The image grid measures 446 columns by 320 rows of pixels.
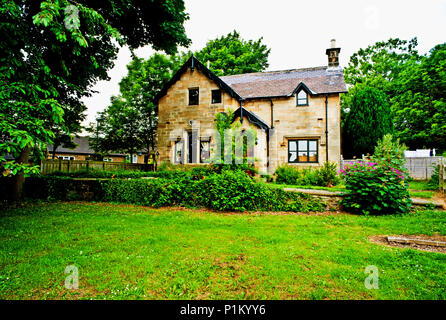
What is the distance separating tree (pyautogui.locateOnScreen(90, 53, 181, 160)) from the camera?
82.3ft

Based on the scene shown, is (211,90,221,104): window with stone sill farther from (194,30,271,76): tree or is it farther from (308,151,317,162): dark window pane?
(194,30,271,76): tree

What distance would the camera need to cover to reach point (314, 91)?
Result: 1736 centimetres

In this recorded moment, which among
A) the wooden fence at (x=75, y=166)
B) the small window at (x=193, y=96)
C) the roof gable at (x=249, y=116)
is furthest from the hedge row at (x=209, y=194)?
the small window at (x=193, y=96)

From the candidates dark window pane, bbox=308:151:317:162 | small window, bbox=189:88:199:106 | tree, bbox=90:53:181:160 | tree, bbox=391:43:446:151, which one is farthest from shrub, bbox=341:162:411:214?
tree, bbox=90:53:181:160

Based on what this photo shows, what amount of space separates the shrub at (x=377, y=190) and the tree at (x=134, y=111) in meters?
22.2

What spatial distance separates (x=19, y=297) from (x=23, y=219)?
600cm

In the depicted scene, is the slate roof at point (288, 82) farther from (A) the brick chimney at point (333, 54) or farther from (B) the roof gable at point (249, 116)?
(B) the roof gable at point (249, 116)

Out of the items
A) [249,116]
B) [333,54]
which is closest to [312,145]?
[249,116]

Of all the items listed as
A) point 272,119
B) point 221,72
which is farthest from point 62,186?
point 221,72

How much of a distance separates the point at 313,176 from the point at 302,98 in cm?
711

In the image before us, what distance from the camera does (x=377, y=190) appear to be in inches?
293

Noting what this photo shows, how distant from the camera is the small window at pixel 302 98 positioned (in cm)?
1738
